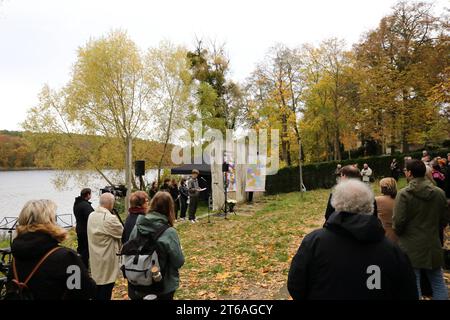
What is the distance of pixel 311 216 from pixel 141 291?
32.2 feet

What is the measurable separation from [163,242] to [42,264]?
3.51ft

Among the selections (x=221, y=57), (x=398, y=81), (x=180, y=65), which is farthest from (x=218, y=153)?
(x=221, y=57)

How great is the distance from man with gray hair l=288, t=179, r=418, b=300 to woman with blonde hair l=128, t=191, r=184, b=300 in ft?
4.59

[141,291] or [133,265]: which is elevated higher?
[133,265]

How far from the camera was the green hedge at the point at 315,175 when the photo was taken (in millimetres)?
25234

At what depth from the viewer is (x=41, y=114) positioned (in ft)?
71.8

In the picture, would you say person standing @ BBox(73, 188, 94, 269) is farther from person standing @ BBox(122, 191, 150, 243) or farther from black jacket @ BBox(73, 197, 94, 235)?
person standing @ BBox(122, 191, 150, 243)

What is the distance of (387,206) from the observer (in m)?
3.93

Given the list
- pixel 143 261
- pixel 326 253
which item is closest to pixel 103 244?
pixel 143 261

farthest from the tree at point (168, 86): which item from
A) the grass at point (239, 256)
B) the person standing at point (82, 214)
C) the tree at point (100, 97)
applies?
the person standing at point (82, 214)

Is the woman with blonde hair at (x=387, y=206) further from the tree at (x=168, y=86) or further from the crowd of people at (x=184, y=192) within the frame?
the tree at (x=168, y=86)

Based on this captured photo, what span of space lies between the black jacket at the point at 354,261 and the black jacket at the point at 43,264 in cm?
165
